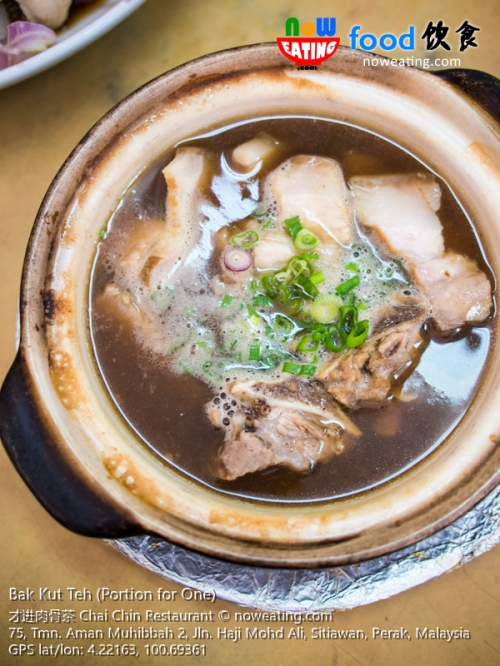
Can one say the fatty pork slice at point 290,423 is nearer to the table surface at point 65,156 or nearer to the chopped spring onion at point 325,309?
the chopped spring onion at point 325,309

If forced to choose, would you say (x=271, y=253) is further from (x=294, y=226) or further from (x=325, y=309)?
(x=325, y=309)

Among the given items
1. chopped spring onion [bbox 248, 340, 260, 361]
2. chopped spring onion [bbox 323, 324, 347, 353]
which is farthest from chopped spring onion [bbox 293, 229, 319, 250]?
chopped spring onion [bbox 248, 340, 260, 361]

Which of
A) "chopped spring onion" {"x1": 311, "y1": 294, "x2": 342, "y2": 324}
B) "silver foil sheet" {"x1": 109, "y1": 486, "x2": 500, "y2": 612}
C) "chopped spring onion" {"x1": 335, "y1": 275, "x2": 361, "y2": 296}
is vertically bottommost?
"silver foil sheet" {"x1": 109, "y1": 486, "x2": 500, "y2": 612}

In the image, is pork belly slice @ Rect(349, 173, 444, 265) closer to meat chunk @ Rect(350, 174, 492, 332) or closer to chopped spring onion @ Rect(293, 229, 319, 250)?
meat chunk @ Rect(350, 174, 492, 332)

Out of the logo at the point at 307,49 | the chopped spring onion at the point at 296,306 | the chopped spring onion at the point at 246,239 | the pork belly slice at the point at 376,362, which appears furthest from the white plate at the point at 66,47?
the pork belly slice at the point at 376,362

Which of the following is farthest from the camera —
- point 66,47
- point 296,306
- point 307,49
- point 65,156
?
point 65,156

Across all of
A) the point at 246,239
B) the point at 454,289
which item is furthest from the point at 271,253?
the point at 454,289
